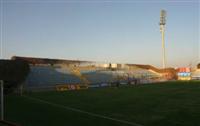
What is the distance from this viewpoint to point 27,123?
12719mm

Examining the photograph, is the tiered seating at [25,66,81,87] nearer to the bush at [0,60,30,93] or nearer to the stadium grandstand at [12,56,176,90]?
the stadium grandstand at [12,56,176,90]

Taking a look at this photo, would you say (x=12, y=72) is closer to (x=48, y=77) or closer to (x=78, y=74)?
(x=48, y=77)

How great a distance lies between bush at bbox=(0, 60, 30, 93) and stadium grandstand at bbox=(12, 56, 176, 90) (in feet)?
31.5

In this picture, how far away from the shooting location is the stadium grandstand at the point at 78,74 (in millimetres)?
43719

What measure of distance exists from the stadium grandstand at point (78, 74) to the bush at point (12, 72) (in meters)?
9.59

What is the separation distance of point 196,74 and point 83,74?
27.1 meters

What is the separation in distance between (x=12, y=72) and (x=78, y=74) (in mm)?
24567

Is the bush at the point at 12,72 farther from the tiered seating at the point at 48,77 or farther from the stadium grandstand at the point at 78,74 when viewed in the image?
the tiered seating at the point at 48,77

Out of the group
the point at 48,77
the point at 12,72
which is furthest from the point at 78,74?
the point at 12,72

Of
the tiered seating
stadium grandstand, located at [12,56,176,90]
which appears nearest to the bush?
stadium grandstand, located at [12,56,176,90]

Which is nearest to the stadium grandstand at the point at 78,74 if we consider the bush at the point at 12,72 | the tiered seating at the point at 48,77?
the tiered seating at the point at 48,77

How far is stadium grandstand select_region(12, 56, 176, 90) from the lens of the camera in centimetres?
4372

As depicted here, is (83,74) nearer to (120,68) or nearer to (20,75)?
(120,68)

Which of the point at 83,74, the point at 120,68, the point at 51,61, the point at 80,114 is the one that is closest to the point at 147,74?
the point at 120,68
